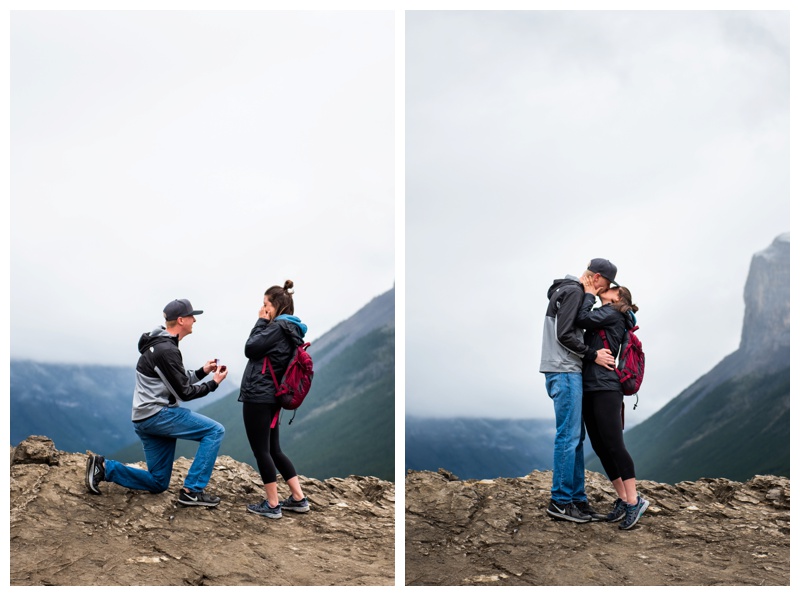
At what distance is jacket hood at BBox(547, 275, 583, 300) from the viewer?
259 inches

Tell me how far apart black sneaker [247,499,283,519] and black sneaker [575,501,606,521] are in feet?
8.16

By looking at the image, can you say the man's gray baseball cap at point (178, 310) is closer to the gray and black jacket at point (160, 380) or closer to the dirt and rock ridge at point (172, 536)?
the gray and black jacket at point (160, 380)

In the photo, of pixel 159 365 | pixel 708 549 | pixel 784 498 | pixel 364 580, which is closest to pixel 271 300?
pixel 159 365

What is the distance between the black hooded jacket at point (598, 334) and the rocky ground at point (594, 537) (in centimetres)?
116

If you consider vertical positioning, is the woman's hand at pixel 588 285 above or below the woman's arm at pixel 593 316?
above

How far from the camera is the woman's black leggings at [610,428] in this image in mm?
6438

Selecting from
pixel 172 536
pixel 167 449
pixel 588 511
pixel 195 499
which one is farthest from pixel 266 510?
pixel 588 511

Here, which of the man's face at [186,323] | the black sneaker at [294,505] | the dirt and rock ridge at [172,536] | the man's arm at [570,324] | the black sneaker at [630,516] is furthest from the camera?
the black sneaker at [294,505]

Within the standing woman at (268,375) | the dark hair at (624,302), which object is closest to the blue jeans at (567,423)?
the dark hair at (624,302)

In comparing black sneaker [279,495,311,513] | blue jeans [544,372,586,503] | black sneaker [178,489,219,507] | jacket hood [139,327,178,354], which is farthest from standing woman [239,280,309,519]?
blue jeans [544,372,586,503]

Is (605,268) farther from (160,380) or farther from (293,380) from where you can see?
(160,380)

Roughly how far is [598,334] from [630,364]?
0.35m

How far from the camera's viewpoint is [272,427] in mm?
6777

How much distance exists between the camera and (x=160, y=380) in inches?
261
